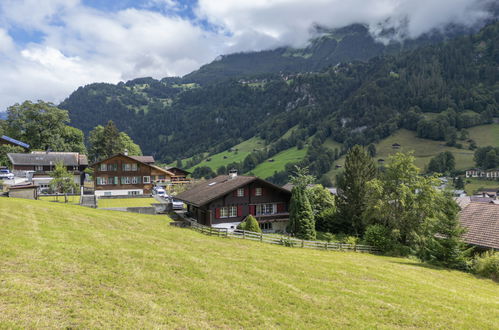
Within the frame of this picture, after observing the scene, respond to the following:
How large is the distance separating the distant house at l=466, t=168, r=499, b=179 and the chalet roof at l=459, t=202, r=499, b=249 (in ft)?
516

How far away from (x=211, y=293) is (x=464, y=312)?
12.8m

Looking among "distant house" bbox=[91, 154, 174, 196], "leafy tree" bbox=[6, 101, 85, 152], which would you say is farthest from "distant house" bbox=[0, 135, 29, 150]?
"distant house" bbox=[91, 154, 174, 196]

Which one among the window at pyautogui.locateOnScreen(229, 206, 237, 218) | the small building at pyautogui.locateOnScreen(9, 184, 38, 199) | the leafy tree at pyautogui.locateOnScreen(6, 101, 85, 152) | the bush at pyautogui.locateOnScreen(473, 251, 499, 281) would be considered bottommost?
the bush at pyautogui.locateOnScreen(473, 251, 499, 281)

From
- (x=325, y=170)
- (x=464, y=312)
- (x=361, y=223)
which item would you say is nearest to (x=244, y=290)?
(x=464, y=312)

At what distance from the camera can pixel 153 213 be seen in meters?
46.0

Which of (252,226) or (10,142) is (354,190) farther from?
(10,142)

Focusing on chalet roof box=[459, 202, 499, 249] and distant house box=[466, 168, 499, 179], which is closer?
chalet roof box=[459, 202, 499, 249]

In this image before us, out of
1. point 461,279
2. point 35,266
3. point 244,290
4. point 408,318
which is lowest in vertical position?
point 461,279

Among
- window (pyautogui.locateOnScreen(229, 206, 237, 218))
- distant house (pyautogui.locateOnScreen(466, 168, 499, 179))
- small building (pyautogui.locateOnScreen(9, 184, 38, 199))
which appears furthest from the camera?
distant house (pyautogui.locateOnScreen(466, 168, 499, 179))

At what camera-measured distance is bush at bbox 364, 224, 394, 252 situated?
36922mm

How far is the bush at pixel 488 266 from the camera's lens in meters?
27.7

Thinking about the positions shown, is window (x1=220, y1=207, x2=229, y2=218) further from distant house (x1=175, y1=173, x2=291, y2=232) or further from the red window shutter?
the red window shutter

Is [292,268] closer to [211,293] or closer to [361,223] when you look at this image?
[211,293]

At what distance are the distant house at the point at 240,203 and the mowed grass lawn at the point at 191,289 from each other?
19.6m
